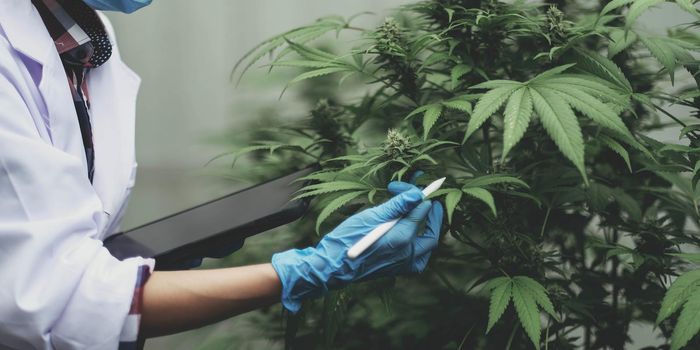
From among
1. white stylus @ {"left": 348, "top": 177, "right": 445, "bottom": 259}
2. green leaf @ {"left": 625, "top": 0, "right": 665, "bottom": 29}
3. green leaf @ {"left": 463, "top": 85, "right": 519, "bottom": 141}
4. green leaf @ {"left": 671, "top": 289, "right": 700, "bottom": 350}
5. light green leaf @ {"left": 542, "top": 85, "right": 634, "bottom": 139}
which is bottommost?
white stylus @ {"left": 348, "top": 177, "right": 445, "bottom": 259}

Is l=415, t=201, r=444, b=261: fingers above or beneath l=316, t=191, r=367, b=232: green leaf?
beneath

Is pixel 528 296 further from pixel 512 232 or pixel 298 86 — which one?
pixel 298 86

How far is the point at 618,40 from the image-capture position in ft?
3.74

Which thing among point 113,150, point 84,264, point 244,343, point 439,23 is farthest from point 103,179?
point 439,23

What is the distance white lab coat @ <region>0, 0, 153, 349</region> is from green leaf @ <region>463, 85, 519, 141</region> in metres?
0.50

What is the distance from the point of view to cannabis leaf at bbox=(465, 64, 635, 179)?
910 mm

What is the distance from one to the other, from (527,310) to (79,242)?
0.61 m

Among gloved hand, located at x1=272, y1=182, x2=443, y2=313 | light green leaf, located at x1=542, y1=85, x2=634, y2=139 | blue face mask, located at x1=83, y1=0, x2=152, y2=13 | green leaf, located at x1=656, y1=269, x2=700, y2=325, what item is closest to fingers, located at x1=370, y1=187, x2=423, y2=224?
gloved hand, located at x1=272, y1=182, x2=443, y2=313

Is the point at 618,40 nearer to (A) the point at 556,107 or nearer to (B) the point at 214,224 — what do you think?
(A) the point at 556,107

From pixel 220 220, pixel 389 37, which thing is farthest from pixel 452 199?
pixel 220 220

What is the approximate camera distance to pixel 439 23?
121 centimetres

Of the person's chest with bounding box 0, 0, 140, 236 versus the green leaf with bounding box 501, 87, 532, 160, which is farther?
the person's chest with bounding box 0, 0, 140, 236

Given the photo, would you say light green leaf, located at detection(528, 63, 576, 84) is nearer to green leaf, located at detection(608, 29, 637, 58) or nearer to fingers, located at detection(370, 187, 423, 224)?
green leaf, located at detection(608, 29, 637, 58)

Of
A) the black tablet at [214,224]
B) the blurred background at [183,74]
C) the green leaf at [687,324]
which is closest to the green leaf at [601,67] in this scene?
the green leaf at [687,324]
